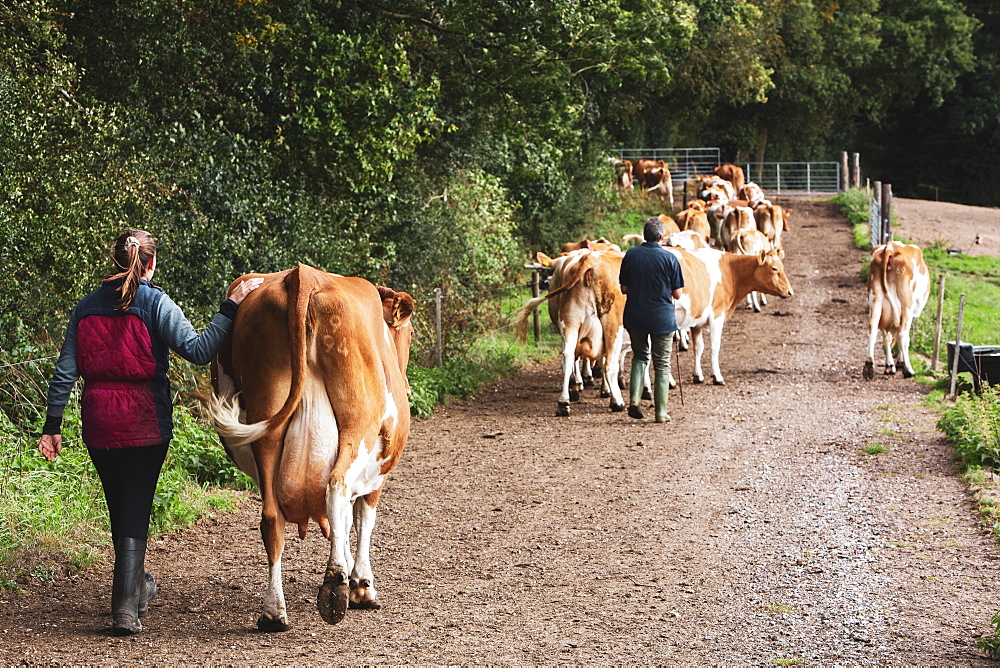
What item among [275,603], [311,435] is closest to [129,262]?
[311,435]

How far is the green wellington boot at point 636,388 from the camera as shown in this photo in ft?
38.4

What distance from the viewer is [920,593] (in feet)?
20.5

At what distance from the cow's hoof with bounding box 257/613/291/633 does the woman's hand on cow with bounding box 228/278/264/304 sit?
163 centimetres

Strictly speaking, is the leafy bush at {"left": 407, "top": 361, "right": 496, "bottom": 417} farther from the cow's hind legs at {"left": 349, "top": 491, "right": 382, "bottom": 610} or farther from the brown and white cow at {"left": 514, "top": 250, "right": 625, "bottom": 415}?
the cow's hind legs at {"left": 349, "top": 491, "right": 382, "bottom": 610}

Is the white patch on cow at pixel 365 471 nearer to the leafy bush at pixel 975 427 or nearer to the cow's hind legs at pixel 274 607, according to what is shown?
the cow's hind legs at pixel 274 607

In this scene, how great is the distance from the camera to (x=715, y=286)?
14336 mm

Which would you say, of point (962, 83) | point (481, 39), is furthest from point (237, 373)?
point (962, 83)

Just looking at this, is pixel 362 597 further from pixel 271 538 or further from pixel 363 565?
pixel 271 538

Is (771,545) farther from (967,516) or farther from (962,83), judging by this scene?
(962,83)

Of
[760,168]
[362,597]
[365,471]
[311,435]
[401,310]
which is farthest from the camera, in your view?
[760,168]

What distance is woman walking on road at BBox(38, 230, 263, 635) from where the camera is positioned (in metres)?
5.35

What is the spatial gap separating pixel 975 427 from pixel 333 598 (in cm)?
694

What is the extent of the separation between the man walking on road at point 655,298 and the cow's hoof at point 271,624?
6471 millimetres

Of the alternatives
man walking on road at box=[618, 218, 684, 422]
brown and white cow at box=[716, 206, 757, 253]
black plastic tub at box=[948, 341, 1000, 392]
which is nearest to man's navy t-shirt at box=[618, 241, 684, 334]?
man walking on road at box=[618, 218, 684, 422]
